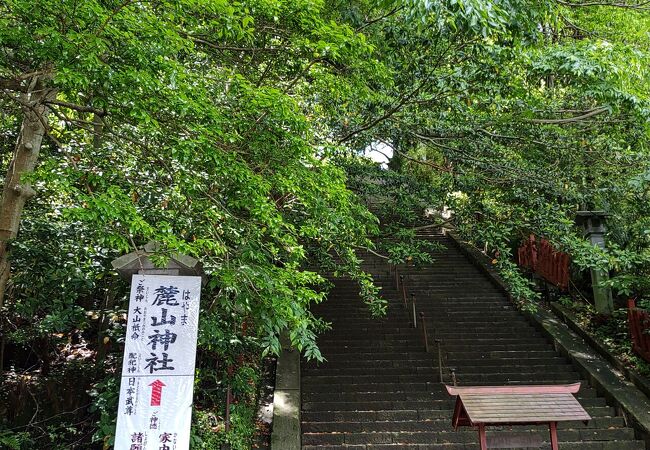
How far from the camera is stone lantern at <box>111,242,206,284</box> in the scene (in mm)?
4320

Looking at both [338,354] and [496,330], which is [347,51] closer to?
[338,354]

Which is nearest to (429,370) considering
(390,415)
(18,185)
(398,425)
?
(390,415)

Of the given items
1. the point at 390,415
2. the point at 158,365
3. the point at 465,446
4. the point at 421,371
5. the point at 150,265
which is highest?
the point at 150,265

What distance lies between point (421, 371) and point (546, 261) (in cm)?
521

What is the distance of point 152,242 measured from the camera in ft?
14.1

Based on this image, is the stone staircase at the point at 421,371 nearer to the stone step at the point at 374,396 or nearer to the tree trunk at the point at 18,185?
the stone step at the point at 374,396

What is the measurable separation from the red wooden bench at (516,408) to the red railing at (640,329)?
164 inches

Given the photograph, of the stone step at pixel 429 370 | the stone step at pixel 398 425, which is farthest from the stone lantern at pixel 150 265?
the stone step at pixel 429 370

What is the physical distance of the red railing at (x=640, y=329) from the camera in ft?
25.4

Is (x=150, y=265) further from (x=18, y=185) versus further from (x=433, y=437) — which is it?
(x=433, y=437)

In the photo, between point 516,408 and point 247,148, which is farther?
point 247,148

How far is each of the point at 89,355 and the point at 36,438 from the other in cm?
241

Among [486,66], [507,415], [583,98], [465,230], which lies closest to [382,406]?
[507,415]

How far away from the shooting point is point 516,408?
4543 millimetres
